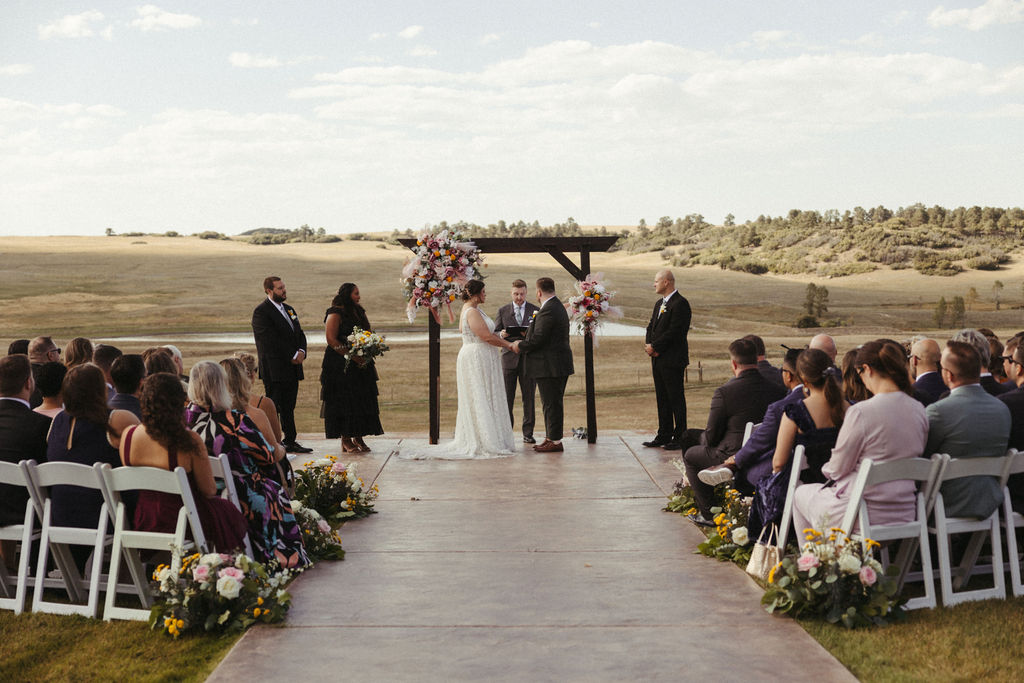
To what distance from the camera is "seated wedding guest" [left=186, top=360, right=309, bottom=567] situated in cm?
583

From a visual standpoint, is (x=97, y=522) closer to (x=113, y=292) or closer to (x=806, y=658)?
(x=806, y=658)

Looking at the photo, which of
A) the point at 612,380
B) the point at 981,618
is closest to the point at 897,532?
the point at 981,618

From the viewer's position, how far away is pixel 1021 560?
5.86 m

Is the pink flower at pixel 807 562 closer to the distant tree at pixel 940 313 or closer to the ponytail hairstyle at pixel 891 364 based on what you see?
the ponytail hairstyle at pixel 891 364

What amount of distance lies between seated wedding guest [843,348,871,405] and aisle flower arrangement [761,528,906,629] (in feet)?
4.31

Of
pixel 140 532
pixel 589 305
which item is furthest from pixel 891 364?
pixel 589 305

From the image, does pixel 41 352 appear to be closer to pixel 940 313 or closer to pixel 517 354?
pixel 517 354

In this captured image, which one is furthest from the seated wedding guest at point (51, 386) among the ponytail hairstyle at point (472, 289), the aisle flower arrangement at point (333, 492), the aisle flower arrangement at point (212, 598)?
the ponytail hairstyle at point (472, 289)

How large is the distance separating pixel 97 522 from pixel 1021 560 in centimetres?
547

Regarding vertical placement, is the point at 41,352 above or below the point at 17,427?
above

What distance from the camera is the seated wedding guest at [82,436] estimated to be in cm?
545

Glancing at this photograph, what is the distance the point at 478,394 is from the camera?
425 inches

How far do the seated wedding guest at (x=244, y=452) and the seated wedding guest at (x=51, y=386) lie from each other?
2.61 feet

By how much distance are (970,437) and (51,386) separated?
17.6ft
